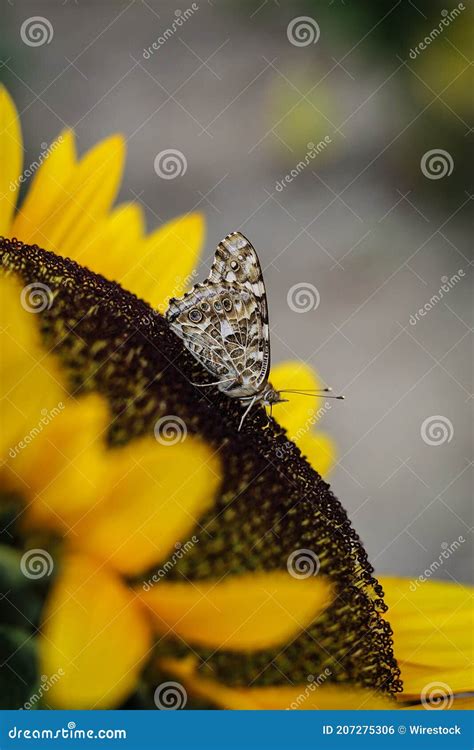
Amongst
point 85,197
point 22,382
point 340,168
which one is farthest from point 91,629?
point 340,168

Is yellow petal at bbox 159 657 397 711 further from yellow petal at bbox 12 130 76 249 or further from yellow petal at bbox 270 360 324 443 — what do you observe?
yellow petal at bbox 12 130 76 249

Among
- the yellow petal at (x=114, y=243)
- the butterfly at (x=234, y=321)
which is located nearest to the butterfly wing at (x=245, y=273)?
the butterfly at (x=234, y=321)

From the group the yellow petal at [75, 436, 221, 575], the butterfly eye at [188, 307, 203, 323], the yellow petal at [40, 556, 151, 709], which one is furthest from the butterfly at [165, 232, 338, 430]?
the yellow petal at [40, 556, 151, 709]

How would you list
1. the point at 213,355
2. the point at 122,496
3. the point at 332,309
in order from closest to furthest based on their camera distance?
the point at 122,496, the point at 213,355, the point at 332,309

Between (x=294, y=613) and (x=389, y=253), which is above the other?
(x=389, y=253)

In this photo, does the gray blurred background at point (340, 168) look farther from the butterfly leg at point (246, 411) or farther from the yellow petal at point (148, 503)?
the yellow petal at point (148, 503)

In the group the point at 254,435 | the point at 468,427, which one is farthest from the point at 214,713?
the point at 468,427

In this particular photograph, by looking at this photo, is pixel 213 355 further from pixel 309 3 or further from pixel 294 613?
pixel 309 3
